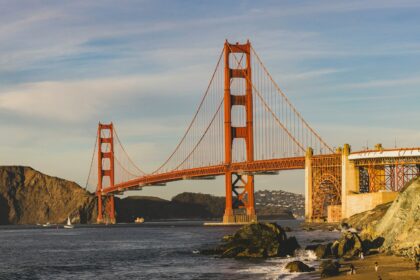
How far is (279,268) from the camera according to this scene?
58406 mm

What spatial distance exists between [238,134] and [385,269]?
9173 centimetres

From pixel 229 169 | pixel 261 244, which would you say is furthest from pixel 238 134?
pixel 261 244

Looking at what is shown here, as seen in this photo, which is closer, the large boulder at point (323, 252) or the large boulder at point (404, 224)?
the large boulder at point (404, 224)

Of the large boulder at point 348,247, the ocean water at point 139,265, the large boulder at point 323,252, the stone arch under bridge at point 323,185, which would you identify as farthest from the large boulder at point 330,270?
the stone arch under bridge at point 323,185

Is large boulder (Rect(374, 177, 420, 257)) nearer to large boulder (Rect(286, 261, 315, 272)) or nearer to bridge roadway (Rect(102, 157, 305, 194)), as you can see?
large boulder (Rect(286, 261, 315, 272))

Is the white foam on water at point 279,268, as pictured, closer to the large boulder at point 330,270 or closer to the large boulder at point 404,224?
the large boulder at point 330,270

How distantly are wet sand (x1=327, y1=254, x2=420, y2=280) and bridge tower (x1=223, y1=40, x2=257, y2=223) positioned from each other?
7998 cm

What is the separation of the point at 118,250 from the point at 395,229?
39.3 metres

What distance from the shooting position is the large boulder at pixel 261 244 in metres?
69.6

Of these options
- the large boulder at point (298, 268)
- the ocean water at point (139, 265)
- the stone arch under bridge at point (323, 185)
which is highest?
the stone arch under bridge at point (323, 185)

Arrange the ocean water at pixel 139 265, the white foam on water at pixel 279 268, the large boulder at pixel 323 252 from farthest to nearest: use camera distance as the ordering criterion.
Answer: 1. the large boulder at pixel 323 252
2. the ocean water at pixel 139 265
3. the white foam on water at pixel 279 268

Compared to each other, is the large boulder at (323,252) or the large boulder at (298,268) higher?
the large boulder at (323,252)

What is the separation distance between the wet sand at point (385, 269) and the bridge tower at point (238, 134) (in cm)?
7998

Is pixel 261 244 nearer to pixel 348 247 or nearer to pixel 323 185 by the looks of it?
pixel 348 247
